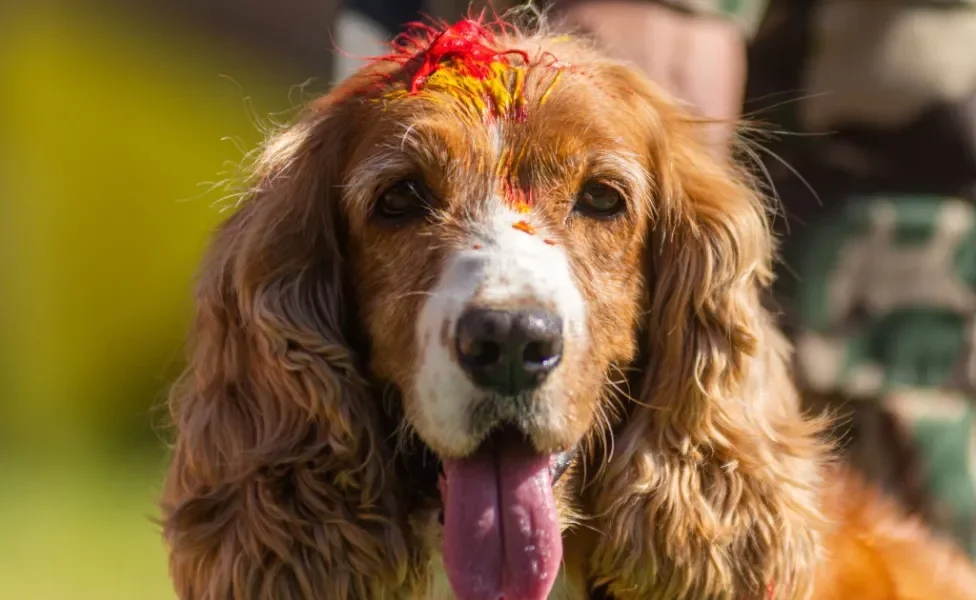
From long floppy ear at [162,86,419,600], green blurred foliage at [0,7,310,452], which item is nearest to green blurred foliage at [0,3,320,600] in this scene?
green blurred foliage at [0,7,310,452]

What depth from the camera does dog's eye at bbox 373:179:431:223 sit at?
2.86 meters

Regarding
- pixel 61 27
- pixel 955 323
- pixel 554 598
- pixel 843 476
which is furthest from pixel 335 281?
pixel 61 27

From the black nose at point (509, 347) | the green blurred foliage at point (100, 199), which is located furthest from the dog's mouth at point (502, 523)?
the green blurred foliage at point (100, 199)

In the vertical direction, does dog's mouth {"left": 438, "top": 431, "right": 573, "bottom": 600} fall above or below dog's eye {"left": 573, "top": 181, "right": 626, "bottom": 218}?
below

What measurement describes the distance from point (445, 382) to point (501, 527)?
0.37m

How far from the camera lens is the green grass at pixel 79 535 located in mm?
5938

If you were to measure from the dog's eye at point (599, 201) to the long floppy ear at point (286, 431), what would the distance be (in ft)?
2.13

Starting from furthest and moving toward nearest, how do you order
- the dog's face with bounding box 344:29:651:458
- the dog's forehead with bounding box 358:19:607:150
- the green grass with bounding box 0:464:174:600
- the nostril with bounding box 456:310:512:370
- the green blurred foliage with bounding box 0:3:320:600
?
the green blurred foliage with bounding box 0:3:320:600, the green grass with bounding box 0:464:174:600, the dog's forehead with bounding box 358:19:607:150, the dog's face with bounding box 344:29:651:458, the nostril with bounding box 456:310:512:370

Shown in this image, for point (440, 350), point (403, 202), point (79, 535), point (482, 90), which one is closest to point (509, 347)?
point (440, 350)

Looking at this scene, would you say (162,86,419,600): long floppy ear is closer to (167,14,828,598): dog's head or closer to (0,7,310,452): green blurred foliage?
(167,14,828,598): dog's head

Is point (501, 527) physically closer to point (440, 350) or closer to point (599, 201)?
point (440, 350)

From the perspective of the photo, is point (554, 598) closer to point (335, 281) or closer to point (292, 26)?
point (335, 281)

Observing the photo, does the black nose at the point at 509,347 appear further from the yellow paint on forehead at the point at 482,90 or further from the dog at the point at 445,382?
the yellow paint on forehead at the point at 482,90

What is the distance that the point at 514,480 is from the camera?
271 cm
